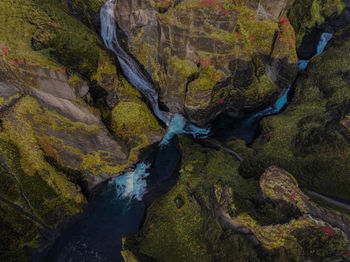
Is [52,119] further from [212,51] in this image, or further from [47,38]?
[212,51]

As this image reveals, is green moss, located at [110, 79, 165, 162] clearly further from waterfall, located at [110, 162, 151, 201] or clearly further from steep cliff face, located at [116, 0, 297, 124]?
steep cliff face, located at [116, 0, 297, 124]

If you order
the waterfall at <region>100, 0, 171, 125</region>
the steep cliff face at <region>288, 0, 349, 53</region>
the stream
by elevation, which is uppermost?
the steep cliff face at <region>288, 0, 349, 53</region>

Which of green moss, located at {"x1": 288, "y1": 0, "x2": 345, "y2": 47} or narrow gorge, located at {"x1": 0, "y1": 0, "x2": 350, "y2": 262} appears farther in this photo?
green moss, located at {"x1": 288, "y1": 0, "x2": 345, "y2": 47}

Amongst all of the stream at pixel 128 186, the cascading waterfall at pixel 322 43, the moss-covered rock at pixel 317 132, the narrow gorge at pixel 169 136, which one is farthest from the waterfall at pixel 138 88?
the cascading waterfall at pixel 322 43

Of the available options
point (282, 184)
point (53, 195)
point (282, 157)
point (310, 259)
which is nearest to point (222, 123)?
point (282, 157)

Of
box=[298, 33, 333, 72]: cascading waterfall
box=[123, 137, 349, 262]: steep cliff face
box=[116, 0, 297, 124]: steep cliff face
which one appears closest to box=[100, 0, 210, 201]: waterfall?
box=[116, 0, 297, 124]: steep cliff face

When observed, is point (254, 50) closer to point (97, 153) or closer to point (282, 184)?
point (282, 184)
